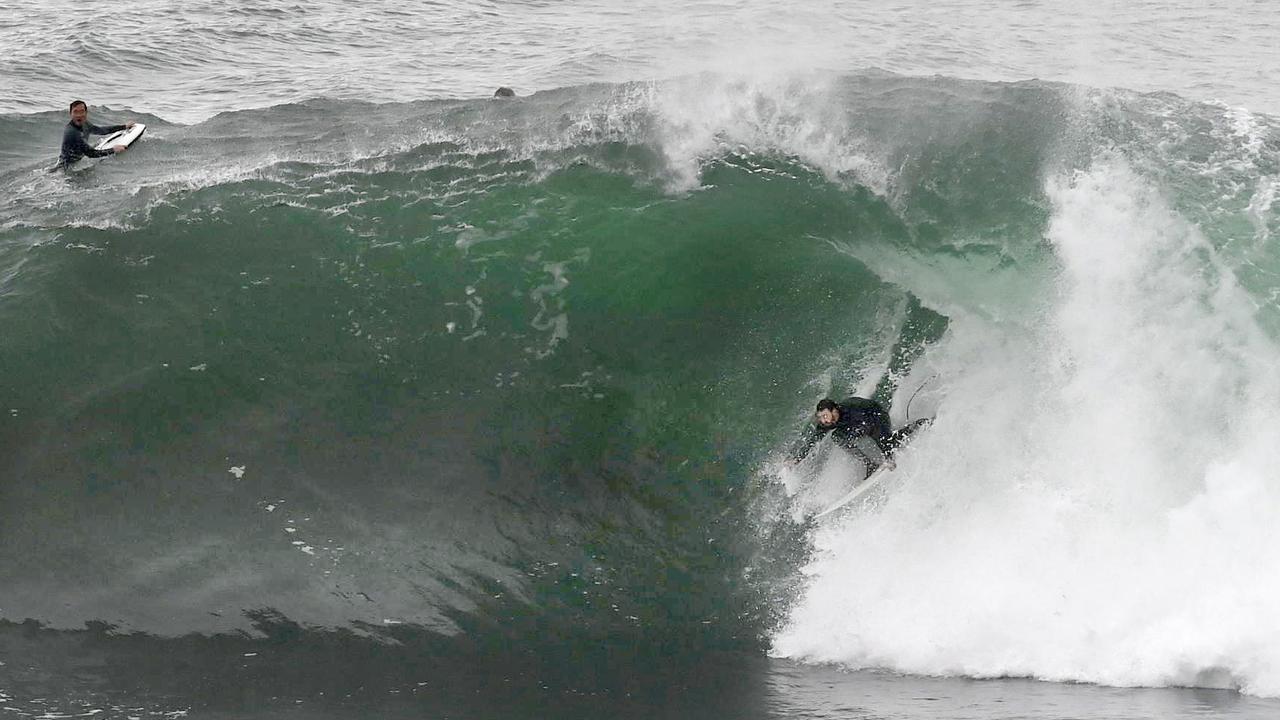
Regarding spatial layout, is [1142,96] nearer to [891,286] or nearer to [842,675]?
[891,286]

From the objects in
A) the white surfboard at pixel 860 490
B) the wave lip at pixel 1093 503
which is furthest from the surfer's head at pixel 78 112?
the wave lip at pixel 1093 503

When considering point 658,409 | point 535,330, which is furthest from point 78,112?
point 658,409

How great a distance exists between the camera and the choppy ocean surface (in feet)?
31.6

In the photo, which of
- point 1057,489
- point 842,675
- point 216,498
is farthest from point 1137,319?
point 216,498

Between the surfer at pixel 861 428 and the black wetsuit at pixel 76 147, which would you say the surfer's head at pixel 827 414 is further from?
the black wetsuit at pixel 76 147

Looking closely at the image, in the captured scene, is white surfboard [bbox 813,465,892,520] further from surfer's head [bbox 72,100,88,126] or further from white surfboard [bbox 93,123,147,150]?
surfer's head [bbox 72,100,88,126]

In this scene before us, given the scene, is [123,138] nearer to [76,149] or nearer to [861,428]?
[76,149]

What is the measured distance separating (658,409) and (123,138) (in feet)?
28.9

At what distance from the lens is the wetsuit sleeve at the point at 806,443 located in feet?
35.2

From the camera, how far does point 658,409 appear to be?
11492 mm

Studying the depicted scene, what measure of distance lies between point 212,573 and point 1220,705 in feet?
27.5

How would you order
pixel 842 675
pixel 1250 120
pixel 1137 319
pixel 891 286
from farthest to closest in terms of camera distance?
pixel 1250 120
pixel 891 286
pixel 1137 319
pixel 842 675

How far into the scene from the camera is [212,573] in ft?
34.2

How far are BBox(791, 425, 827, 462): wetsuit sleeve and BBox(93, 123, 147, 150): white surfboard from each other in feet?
32.7
